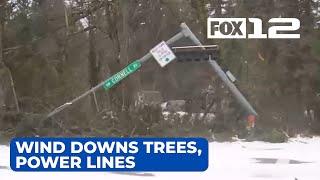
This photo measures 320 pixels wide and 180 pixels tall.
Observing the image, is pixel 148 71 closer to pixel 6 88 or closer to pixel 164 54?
pixel 164 54

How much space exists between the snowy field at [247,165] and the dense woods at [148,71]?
126 centimetres

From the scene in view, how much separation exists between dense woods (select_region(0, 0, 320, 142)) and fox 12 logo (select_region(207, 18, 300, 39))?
237 millimetres

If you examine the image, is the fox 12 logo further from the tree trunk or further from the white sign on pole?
the tree trunk

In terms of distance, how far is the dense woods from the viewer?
32.5ft

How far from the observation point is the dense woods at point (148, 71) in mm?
9898

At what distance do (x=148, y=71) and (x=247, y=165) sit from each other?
511 cm

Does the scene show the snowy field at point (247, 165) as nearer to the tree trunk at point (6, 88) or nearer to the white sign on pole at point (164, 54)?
the white sign on pole at point (164, 54)

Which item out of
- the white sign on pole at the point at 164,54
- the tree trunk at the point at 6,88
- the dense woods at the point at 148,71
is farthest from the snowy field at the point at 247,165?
the tree trunk at the point at 6,88

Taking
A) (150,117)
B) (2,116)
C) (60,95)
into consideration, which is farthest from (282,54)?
(2,116)

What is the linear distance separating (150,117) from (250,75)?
2.31 meters

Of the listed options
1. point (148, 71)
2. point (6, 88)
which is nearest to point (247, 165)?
point (148, 71)

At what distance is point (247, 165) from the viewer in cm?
643

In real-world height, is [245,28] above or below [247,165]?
above

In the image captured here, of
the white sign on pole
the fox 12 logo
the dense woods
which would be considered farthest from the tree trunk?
the fox 12 logo
